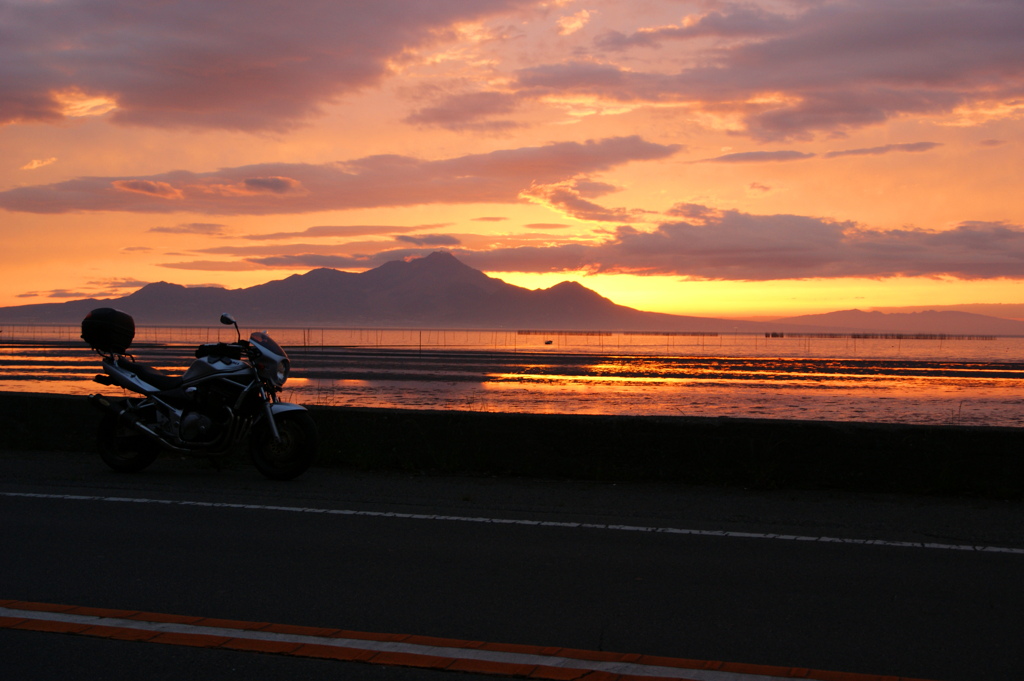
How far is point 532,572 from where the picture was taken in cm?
571

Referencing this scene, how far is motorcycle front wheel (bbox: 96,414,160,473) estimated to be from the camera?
9.55 metres

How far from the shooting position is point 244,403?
9250mm

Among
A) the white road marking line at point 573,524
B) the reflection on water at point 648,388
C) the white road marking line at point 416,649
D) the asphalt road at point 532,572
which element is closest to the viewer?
the white road marking line at point 416,649

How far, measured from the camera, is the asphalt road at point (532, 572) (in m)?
4.36

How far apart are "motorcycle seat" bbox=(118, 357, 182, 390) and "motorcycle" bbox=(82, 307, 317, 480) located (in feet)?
0.04

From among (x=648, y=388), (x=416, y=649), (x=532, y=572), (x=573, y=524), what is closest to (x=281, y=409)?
(x=573, y=524)

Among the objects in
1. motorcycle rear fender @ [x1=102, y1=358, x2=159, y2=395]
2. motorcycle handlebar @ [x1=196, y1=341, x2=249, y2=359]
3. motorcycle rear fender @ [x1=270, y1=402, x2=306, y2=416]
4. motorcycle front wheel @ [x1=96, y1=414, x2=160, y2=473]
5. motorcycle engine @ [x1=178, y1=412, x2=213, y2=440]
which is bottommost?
motorcycle front wheel @ [x1=96, y1=414, x2=160, y2=473]

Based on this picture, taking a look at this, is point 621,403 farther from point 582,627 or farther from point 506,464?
point 582,627

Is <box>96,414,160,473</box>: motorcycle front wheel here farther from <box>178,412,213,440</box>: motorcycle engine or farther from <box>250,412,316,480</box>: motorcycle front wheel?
<box>250,412,316,480</box>: motorcycle front wheel

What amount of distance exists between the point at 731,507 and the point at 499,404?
63.8ft

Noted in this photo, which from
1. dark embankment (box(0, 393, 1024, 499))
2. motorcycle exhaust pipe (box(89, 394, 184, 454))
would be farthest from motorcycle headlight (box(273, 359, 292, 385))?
dark embankment (box(0, 393, 1024, 499))

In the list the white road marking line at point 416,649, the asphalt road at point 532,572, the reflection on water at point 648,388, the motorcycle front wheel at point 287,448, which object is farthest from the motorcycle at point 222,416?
the reflection on water at point 648,388

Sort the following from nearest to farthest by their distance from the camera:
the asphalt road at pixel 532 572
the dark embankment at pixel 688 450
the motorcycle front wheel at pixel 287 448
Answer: the asphalt road at pixel 532 572, the dark embankment at pixel 688 450, the motorcycle front wheel at pixel 287 448

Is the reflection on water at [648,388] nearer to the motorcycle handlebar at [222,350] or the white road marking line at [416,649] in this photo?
the motorcycle handlebar at [222,350]
